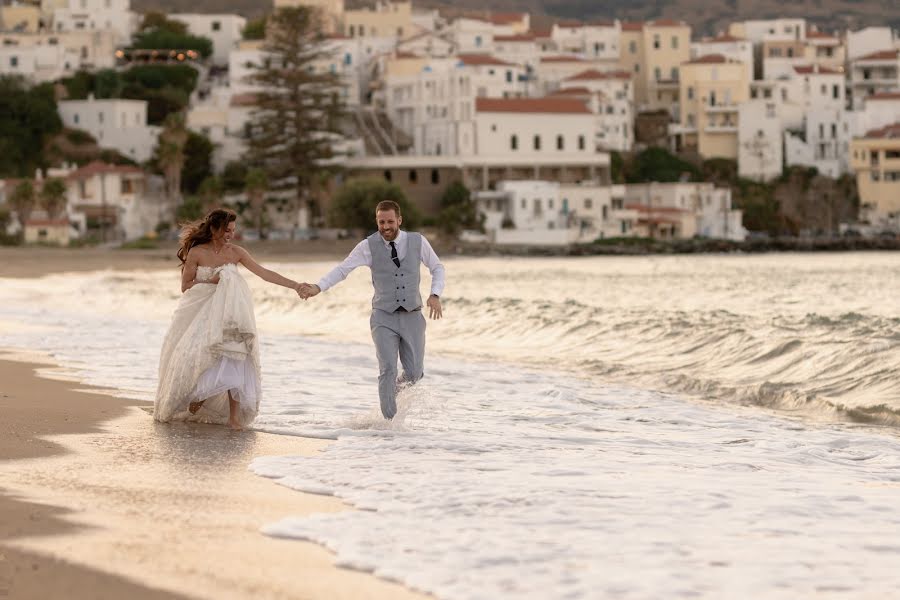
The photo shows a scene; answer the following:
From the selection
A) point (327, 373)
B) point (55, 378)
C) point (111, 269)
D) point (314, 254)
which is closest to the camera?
point (55, 378)

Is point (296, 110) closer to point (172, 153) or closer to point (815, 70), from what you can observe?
point (172, 153)

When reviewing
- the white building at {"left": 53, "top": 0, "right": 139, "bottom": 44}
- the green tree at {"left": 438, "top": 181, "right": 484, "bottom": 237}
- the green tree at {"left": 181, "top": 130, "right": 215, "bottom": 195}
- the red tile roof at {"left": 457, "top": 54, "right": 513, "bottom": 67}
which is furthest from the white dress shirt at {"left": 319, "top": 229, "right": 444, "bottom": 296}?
the white building at {"left": 53, "top": 0, "right": 139, "bottom": 44}

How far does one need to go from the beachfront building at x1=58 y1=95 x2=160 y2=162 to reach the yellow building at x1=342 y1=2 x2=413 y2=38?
24.3 m

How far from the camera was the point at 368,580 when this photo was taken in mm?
6219

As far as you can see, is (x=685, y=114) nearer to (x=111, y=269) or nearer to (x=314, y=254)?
(x=314, y=254)

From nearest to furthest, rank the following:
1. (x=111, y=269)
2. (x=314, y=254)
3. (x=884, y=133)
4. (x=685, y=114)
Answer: (x=111, y=269)
(x=314, y=254)
(x=884, y=133)
(x=685, y=114)

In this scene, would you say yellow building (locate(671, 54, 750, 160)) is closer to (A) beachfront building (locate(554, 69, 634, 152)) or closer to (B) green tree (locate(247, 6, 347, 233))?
(A) beachfront building (locate(554, 69, 634, 152))

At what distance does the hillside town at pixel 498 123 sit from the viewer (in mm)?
84250

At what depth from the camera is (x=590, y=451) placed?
31.5 ft

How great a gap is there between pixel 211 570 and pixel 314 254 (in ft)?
221

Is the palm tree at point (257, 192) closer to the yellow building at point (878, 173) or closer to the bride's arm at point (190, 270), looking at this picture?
Answer: the yellow building at point (878, 173)

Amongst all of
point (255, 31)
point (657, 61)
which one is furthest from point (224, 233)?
point (255, 31)

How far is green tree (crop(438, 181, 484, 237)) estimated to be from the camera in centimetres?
8219

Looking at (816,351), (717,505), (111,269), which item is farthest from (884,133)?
(717,505)
